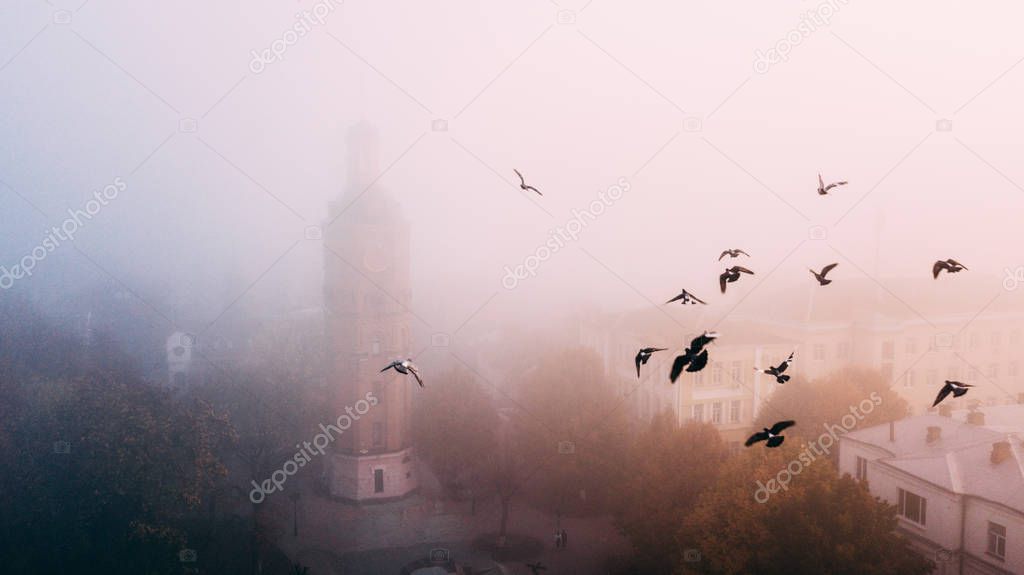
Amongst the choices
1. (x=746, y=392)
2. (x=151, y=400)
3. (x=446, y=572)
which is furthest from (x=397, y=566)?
(x=746, y=392)

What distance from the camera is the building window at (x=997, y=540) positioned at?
62.2ft

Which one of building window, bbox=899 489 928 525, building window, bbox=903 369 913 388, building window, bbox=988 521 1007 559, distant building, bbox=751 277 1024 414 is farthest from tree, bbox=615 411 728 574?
building window, bbox=903 369 913 388

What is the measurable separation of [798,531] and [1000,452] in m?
6.66

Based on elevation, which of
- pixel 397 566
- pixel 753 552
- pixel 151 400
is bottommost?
pixel 397 566

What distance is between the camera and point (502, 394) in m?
54.7

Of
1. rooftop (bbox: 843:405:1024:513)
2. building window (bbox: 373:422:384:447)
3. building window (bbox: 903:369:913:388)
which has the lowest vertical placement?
building window (bbox: 373:422:384:447)

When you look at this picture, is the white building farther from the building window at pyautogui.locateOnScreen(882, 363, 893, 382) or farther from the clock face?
the clock face

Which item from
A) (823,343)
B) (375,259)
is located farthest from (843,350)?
(375,259)

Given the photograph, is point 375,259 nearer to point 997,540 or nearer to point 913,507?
point 913,507

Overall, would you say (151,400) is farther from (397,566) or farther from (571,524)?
(571,524)

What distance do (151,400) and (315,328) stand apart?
2986cm

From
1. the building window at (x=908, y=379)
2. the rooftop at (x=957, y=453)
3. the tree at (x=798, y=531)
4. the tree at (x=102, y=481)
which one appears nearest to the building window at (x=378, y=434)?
the tree at (x=102, y=481)

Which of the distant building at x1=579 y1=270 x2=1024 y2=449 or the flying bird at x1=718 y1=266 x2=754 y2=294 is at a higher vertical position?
the flying bird at x1=718 y1=266 x2=754 y2=294

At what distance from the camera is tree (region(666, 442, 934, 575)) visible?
18547 mm
